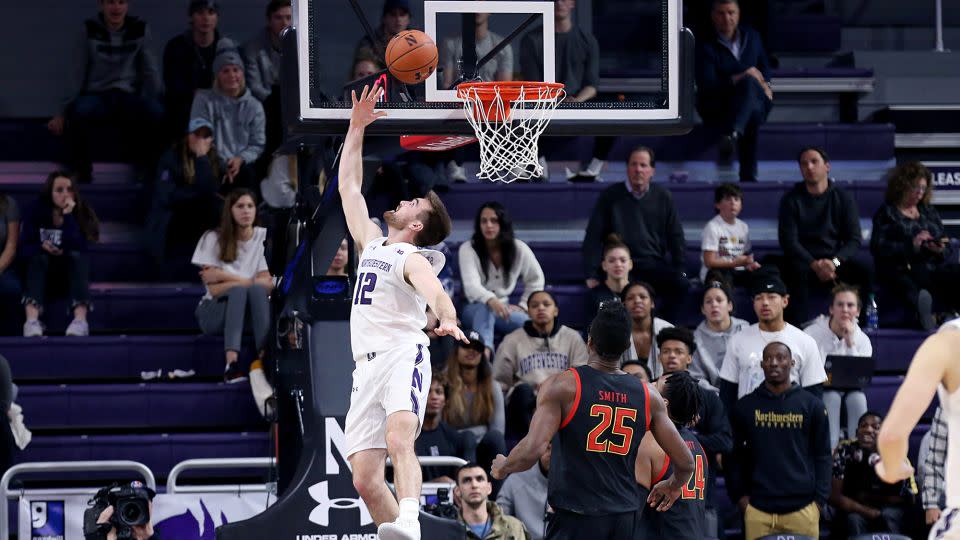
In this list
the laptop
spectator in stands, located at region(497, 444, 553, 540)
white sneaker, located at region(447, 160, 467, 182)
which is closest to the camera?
spectator in stands, located at region(497, 444, 553, 540)

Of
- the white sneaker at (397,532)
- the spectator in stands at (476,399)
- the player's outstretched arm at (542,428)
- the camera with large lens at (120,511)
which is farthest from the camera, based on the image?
the spectator in stands at (476,399)

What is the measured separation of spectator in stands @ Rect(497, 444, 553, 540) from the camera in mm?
10172

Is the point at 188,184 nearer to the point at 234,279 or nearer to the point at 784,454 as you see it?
the point at 234,279

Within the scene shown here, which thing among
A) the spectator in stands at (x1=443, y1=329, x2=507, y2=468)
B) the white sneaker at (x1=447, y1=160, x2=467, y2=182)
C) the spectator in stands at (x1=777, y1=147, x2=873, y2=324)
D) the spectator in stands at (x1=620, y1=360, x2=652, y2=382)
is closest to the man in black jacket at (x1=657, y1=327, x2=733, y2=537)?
the spectator in stands at (x1=620, y1=360, x2=652, y2=382)

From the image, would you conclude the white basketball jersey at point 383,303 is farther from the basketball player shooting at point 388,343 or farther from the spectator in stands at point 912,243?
the spectator in stands at point 912,243

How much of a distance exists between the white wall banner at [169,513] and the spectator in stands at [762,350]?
3.53 meters

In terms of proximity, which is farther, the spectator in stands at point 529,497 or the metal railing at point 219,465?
the spectator in stands at point 529,497

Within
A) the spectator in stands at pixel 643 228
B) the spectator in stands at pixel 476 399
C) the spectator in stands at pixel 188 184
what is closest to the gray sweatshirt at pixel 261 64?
the spectator in stands at pixel 188 184

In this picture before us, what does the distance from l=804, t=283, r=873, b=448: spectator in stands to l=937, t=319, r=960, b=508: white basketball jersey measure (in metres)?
6.23

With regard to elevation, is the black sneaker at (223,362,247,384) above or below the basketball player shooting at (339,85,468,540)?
below

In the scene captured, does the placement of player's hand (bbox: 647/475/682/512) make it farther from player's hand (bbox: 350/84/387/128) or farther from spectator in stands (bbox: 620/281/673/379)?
spectator in stands (bbox: 620/281/673/379)

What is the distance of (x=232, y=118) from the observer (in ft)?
42.3

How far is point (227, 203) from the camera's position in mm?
11836

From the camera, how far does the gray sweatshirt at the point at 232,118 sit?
42.0ft
